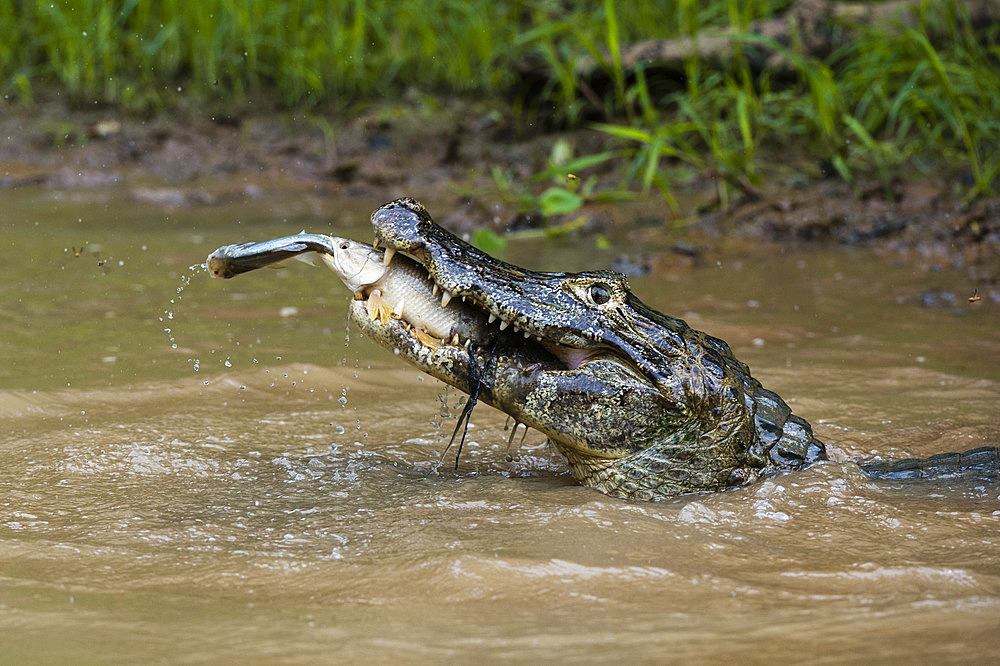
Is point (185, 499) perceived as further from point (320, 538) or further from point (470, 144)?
point (470, 144)

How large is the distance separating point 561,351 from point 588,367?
0.09 m

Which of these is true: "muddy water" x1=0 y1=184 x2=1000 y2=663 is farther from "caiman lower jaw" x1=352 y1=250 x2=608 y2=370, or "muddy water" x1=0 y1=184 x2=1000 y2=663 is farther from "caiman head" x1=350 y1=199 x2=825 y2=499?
"caiman lower jaw" x1=352 y1=250 x2=608 y2=370

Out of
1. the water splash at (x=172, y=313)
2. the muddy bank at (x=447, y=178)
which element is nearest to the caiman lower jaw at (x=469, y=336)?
the water splash at (x=172, y=313)

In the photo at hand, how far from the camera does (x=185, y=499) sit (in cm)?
269

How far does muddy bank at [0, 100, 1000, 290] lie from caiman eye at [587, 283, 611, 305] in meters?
2.84

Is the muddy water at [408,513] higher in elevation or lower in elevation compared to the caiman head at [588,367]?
lower

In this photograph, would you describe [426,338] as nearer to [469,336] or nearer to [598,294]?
[469,336]

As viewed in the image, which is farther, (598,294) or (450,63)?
(450,63)

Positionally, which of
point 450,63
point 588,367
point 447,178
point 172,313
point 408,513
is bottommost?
point 408,513

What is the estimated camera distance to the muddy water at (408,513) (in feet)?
6.31

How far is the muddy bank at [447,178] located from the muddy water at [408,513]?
117 centimetres

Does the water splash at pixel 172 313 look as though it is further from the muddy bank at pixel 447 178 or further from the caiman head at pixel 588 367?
the muddy bank at pixel 447 178

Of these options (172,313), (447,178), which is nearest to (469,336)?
(172,313)

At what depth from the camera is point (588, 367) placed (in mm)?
2625
